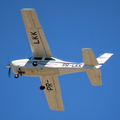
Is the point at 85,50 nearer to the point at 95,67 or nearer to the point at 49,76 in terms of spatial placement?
the point at 95,67

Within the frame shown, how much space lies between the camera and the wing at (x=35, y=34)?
23625 mm

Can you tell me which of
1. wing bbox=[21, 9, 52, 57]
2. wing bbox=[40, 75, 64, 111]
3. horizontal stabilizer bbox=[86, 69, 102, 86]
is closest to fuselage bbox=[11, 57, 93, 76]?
wing bbox=[21, 9, 52, 57]

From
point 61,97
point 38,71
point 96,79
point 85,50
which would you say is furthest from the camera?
point 61,97

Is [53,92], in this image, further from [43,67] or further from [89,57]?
[89,57]

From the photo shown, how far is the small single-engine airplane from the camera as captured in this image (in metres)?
23.7

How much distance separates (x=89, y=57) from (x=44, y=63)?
447 centimetres

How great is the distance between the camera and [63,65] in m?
25.2

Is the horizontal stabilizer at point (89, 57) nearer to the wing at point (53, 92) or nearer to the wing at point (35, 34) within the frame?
the wing at point (35, 34)

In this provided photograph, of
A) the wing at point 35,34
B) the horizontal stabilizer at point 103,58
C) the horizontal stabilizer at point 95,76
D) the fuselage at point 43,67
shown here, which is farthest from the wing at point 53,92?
the horizontal stabilizer at point 103,58

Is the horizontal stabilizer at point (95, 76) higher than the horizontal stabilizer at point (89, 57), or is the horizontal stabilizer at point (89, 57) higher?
the horizontal stabilizer at point (89, 57)

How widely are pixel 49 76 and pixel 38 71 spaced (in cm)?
183

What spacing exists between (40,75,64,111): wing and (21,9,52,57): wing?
9.55 ft

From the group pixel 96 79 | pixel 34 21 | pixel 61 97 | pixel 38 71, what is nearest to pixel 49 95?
pixel 61 97

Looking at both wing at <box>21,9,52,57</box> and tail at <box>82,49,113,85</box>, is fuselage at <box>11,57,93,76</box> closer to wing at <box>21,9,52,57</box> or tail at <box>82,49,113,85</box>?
wing at <box>21,9,52,57</box>
